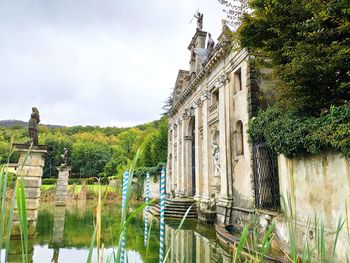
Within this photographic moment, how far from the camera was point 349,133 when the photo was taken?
15.0 ft

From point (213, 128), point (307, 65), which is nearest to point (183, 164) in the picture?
point (213, 128)

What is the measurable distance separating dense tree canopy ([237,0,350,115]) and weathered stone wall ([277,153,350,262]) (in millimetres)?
1477

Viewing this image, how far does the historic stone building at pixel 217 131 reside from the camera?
10.7 m

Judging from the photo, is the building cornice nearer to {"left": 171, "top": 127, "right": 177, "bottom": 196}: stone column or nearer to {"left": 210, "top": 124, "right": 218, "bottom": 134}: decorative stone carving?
{"left": 210, "top": 124, "right": 218, "bottom": 134}: decorative stone carving

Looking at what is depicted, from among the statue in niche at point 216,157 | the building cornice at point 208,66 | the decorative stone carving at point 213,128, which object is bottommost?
the statue in niche at point 216,157

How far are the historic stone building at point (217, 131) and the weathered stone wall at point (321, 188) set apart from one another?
3116 millimetres

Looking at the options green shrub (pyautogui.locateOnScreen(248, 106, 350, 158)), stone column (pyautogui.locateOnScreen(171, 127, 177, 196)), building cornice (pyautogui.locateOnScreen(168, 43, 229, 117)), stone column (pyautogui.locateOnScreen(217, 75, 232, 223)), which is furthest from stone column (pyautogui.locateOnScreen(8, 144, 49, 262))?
stone column (pyautogui.locateOnScreen(171, 127, 177, 196))

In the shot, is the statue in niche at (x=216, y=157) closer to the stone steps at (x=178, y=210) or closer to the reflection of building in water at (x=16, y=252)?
the stone steps at (x=178, y=210)

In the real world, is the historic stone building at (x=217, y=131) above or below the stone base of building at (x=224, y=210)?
above

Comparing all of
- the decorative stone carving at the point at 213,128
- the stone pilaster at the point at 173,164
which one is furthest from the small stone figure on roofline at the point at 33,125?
the stone pilaster at the point at 173,164

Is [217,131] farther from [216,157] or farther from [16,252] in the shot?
[16,252]

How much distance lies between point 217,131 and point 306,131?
8124mm

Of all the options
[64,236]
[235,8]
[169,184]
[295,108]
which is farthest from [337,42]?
[169,184]

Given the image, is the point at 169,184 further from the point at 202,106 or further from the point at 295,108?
the point at 295,108
